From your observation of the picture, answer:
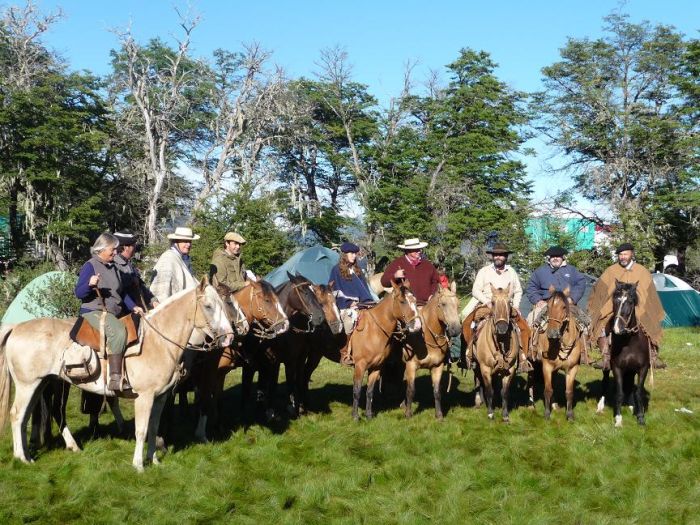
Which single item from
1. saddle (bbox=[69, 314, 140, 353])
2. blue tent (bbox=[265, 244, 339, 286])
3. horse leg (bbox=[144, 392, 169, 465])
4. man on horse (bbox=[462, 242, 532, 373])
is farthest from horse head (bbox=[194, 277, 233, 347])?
blue tent (bbox=[265, 244, 339, 286])

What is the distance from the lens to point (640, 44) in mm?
37125

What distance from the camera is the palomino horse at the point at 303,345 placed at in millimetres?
9742

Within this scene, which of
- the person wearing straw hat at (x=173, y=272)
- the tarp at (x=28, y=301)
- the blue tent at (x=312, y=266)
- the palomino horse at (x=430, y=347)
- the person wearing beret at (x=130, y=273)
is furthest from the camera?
the blue tent at (x=312, y=266)

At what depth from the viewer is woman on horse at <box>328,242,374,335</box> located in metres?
10.7

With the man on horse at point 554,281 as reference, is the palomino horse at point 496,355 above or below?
below

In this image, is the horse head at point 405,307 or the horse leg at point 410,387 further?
the horse leg at point 410,387

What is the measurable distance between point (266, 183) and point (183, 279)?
29676 millimetres

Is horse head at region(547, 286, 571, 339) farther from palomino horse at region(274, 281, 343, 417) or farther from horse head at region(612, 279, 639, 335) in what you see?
palomino horse at region(274, 281, 343, 417)

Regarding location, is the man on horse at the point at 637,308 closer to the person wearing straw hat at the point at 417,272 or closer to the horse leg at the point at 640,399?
the horse leg at the point at 640,399

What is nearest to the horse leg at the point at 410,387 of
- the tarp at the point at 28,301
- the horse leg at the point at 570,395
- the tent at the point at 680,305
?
the horse leg at the point at 570,395

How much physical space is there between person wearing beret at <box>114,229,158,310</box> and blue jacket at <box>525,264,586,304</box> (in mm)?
5976

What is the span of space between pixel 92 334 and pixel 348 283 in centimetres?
456

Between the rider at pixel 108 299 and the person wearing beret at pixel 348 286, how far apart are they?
3.41m

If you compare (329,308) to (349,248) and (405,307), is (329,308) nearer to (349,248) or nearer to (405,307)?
(405,307)
